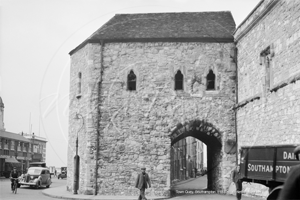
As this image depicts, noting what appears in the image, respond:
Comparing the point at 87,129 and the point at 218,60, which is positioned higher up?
the point at 218,60

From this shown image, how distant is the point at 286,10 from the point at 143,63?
8.05 meters

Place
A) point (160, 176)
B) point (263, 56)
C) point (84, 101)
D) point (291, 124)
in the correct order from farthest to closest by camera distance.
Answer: point (84, 101)
point (160, 176)
point (263, 56)
point (291, 124)

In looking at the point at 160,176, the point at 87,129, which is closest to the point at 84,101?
the point at 87,129

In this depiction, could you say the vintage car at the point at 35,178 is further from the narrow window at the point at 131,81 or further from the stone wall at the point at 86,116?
the narrow window at the point at 131,81

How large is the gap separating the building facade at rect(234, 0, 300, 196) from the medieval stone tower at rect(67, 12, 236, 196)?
1.16 meters

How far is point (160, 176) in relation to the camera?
62.9 feet

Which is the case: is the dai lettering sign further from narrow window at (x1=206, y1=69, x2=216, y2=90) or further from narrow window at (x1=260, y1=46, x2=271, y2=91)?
narrow window at (x1=206, y1=69, x2=216, y2=90)

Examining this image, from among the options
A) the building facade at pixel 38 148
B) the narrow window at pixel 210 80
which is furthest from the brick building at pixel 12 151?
the narrow window at pixel 210 80

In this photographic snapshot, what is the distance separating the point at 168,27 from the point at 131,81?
343cm

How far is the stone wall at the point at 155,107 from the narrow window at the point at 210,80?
227 millimetres

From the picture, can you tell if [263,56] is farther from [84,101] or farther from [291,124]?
[84,101]

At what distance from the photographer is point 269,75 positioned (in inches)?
614

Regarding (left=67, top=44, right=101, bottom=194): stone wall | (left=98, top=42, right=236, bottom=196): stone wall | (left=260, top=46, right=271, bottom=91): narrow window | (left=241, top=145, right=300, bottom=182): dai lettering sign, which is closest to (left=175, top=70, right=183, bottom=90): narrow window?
(left=98, top=42, right=236, bottom=196): stone wall

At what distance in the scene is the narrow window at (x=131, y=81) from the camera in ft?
66.4
